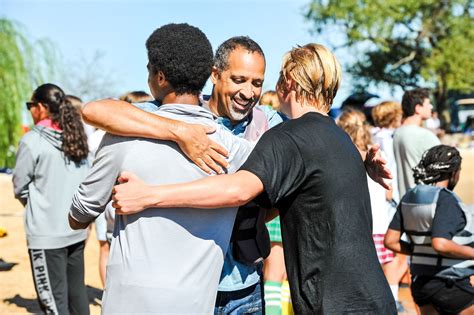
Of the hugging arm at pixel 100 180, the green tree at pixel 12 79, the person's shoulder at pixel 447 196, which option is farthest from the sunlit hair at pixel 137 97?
the green tree at pixel 12 79

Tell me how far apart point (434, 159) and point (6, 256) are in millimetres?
7819

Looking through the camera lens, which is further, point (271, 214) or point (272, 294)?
point (272, 294)

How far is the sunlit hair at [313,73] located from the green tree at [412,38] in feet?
138

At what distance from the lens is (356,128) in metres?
6.88

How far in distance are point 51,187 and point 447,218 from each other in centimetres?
307

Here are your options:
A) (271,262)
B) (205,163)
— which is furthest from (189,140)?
(271,262)

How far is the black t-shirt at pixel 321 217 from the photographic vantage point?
9.18 ft

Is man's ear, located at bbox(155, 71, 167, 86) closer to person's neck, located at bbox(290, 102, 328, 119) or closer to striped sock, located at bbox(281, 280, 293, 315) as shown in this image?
person's neck, located at bbox(290, 102, 328, 119)

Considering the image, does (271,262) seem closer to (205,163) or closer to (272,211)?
(272,211)

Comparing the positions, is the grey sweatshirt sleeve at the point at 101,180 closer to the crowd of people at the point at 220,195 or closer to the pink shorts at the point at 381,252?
the crowd of people at the point at 220,195

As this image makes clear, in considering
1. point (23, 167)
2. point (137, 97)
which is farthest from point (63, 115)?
point (137, 97)

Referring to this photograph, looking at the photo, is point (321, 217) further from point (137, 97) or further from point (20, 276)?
point (20, 276)

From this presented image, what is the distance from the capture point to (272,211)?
3.31m

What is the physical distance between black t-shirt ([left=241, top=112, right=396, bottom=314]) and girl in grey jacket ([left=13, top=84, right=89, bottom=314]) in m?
3.38
